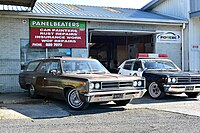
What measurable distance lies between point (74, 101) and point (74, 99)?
0.19 ft

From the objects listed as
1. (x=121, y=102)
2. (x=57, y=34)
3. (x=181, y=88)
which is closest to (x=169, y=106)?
(x=181, y=88)

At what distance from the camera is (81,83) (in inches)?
335

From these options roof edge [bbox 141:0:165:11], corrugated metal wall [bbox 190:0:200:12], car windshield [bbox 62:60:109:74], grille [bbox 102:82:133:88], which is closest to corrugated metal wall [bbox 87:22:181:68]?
corrugated metal wall [bbox 190:0:200:12]

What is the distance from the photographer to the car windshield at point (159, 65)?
494 inches

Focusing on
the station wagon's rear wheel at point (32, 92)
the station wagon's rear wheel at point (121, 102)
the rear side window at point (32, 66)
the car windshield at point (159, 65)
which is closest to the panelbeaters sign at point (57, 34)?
the rear side window at point (32, 66)

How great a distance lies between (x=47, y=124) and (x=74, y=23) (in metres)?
8.77

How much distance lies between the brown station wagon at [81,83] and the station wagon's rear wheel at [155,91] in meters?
2.19

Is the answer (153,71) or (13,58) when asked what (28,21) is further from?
(153,71)

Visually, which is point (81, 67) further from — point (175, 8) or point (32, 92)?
point (175, 8)

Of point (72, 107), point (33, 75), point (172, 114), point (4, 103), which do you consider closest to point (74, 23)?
point (33, 75)

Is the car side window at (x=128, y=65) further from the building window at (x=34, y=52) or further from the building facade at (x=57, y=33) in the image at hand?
the building window at (x=34, y=52)

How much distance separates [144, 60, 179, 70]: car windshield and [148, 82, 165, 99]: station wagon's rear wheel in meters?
1.01

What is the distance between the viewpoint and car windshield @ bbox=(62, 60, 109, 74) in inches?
387

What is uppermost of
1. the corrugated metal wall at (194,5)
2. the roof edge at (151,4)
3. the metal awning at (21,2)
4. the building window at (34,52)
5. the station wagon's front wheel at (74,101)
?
the roof edge at (151,4)
